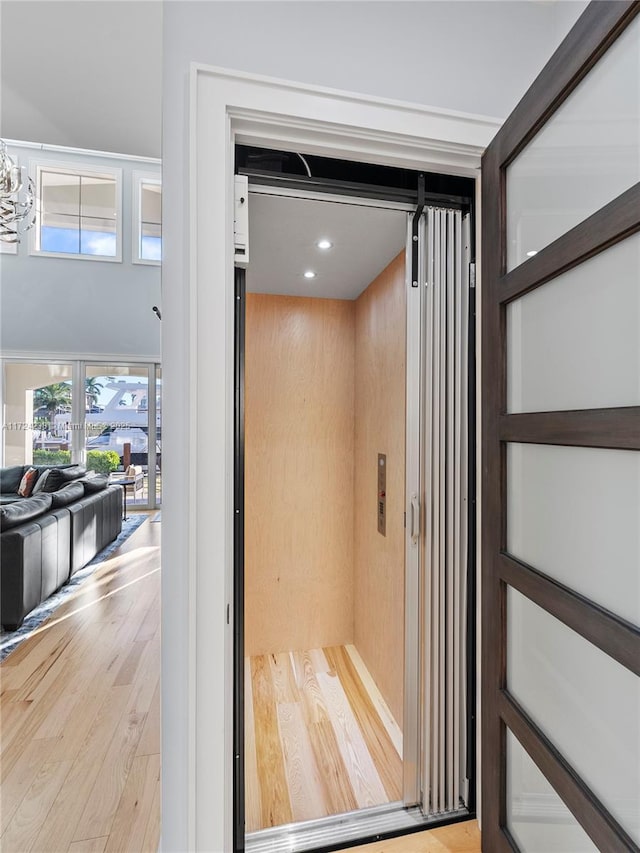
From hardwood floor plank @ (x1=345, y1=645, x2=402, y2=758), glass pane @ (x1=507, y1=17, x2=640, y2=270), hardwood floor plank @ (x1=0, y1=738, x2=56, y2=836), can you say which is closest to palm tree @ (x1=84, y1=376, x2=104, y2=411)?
hardwood floor plank @ (x1=0, y1=738, x2=56, y2=836)

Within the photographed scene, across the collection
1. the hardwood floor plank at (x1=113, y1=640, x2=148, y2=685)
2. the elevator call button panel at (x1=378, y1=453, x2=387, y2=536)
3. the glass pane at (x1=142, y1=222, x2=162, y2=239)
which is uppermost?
the glass pane at (x1=142, y1=222, x2=162, y2=239)

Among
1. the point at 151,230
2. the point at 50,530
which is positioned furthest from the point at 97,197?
the point at 50,530

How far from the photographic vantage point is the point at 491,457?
1148mm

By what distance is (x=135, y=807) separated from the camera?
1.16 meters

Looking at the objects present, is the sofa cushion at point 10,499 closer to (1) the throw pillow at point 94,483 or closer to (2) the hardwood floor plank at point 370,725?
(1) the throw pillow at point 94,483

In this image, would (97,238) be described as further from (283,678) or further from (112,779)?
(283,678)

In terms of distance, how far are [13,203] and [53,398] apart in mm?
543

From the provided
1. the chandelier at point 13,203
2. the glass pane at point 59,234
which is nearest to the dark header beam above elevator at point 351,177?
the glass pane at point 59,234

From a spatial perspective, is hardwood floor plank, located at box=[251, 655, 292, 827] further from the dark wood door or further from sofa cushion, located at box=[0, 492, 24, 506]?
sofa cushion, located at box=[0, 492, 24, 506]

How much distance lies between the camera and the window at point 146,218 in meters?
1.16

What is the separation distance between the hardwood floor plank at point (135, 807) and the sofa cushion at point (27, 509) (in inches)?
30.3

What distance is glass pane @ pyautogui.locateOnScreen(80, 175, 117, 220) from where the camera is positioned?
3.92 feet

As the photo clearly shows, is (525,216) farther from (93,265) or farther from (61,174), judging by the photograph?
(61,174)

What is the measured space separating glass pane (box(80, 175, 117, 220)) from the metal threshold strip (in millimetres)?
1929
